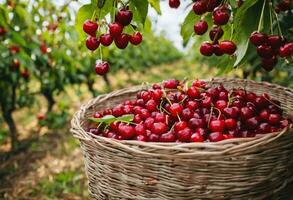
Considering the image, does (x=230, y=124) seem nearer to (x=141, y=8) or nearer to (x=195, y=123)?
(x=195, y=123)

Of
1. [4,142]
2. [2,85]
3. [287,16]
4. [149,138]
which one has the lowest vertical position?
[4,142]

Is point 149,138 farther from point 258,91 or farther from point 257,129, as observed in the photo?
point 258,91

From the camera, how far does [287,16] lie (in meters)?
1.51

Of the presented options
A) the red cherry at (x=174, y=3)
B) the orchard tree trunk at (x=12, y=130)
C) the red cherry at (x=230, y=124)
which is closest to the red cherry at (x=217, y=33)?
the red cherry at (x=174, y=3)

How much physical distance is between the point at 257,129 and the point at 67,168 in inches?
66.6

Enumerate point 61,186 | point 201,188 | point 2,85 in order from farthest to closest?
point 2,85, point 61,186, point 201,188

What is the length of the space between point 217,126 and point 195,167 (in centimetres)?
14

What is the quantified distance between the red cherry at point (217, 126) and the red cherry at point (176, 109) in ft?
0.44

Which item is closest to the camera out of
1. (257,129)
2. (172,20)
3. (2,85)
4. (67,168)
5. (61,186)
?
(257,129)

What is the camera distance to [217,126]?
119 centimetres

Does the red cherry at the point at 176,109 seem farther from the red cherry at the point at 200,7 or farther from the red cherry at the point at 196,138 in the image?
the red cherry at the point at 200,7

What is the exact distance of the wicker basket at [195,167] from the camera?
1082 millimetres

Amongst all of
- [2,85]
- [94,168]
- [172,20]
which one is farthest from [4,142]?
[172,20]

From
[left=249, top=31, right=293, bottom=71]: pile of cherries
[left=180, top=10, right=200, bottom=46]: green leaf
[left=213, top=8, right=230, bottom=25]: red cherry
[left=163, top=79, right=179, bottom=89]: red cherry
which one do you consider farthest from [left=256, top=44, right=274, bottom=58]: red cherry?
[left=163, top=79, right=179, bottom=89]: red cherry
